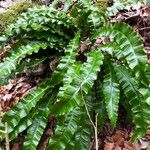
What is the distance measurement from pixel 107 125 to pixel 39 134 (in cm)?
81

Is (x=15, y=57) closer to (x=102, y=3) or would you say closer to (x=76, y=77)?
(x=76, y=77)

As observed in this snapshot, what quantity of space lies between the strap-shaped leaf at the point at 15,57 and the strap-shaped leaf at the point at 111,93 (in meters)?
0.87

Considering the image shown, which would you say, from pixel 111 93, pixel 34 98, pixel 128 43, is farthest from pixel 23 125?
pixel 128 43

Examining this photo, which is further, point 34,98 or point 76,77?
point 34,98

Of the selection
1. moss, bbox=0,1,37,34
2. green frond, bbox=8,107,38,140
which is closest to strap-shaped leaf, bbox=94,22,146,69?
green frond, bbox=8,107,38,140

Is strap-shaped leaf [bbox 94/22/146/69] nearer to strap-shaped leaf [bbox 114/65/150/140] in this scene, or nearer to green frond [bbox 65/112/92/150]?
strap-shaped leaf [bbox 114/65/150/140]

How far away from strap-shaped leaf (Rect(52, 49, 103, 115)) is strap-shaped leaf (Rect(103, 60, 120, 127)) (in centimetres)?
23

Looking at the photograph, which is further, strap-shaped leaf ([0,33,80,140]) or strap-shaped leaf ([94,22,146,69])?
strap-shaped leaf ([0,33,80,140])

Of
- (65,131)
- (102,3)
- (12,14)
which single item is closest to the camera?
(65,131)

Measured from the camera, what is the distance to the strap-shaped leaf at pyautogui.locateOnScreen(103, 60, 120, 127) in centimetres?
367

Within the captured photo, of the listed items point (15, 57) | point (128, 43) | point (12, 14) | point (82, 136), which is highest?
point (128, 43)

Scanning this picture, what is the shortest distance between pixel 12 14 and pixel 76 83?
Answer: 9.86ft

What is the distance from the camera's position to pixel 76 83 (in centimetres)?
Answer: 364

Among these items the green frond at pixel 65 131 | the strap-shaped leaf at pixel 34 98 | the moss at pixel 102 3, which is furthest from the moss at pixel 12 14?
the green frond at pixel 65 131
